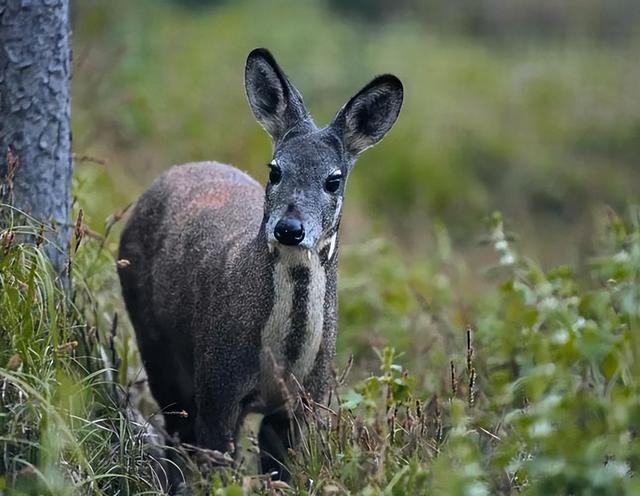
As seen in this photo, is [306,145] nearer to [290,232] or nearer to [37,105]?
[290,232]

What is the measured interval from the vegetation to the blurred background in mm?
38

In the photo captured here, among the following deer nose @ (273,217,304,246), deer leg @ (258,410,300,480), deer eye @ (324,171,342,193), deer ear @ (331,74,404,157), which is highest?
deer ear @ (331,74,404,157)

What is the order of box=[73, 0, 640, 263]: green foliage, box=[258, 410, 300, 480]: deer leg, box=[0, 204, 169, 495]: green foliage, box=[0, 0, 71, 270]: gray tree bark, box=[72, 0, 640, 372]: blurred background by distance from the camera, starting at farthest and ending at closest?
box=[73, 0, 640, 263]: green foliage, box=[72, 0, 640, 372]: blurred background, box=[0, 0, 71, 270]: gray tree bark, box=[258, 410, 300, 480]: deer leg, box=[0, 204, 169, 495]: green foliage

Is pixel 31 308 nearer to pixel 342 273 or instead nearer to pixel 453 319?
pixel 453 319

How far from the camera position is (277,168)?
547 cm

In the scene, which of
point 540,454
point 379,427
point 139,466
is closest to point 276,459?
point 139,466

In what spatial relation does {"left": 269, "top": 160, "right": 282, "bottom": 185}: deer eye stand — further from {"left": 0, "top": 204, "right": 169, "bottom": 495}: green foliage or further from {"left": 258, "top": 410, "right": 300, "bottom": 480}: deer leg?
{"left": 258, "top": 410, "right": 300, "bottom": 480}: deer leg

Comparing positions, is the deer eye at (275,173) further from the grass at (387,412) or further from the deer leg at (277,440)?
the deer leg at (277,440)

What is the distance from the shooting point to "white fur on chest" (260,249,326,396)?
5.33 m

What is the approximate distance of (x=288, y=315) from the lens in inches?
210

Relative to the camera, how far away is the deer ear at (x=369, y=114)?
5758 millimetres

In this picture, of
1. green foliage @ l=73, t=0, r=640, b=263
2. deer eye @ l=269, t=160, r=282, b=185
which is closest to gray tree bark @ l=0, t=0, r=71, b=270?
deer eye @ l=269, t=160, r=282, b=185

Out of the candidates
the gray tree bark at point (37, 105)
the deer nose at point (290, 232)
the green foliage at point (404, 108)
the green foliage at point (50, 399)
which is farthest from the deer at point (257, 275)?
the green foliage at point (404, 108)

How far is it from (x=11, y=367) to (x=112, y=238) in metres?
3.14
